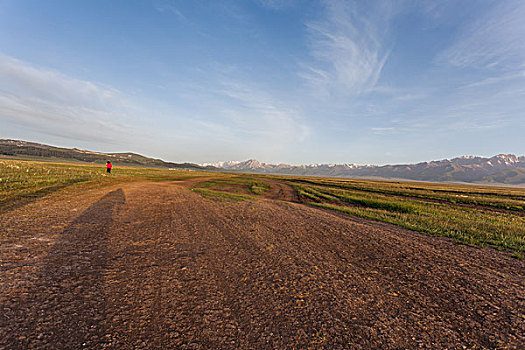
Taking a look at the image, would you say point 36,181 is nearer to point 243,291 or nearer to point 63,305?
point 63,305

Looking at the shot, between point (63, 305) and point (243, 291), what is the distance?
3680 mm

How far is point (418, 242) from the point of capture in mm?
9297

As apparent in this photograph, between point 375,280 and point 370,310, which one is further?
point 375,280

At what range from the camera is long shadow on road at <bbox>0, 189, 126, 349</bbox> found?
10.1ft

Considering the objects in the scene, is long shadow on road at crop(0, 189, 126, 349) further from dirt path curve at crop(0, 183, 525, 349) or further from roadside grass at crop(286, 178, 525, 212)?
roadside grass at crop(286, 178, 525, 212)

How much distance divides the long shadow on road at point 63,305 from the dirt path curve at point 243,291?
0.02 meters

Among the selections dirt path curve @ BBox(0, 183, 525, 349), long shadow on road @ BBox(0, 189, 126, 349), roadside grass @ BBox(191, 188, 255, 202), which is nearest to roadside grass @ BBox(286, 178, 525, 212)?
roadside grass @ BBox(191, 188, 255, 202)

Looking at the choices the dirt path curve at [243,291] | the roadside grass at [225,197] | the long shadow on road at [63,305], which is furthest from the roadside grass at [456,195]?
the long shadow on road at [63,305]

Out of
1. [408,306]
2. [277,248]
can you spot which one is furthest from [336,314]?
[277,248]

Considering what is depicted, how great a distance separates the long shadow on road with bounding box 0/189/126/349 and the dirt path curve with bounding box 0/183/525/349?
0.07 feet

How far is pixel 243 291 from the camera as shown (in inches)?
189

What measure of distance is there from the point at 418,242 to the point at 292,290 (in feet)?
26.6

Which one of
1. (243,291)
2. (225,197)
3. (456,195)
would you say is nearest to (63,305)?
(243,291)

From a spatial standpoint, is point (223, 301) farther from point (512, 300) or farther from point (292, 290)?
point (512, 300)
